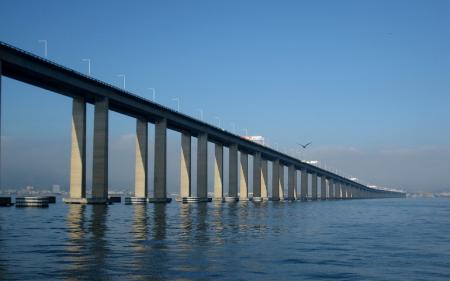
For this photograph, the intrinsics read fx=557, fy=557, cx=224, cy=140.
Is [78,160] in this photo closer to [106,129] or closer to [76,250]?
[106,129]

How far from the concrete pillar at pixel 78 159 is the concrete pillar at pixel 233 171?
262 ft

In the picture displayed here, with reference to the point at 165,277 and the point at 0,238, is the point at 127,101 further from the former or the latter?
the point at 165,277

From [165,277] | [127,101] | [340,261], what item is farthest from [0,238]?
[127,101]

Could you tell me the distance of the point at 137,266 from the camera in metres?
21.6

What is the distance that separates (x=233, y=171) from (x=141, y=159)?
57.3 m

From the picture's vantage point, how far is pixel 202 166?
146500 millimetres

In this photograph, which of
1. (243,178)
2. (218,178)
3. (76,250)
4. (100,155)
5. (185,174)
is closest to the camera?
(76,250)

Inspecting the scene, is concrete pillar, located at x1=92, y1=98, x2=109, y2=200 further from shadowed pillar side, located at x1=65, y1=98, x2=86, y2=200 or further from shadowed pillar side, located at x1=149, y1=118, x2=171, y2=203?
shadowed pillar side, located at x1=149, y1=118, x2=171, y2=203

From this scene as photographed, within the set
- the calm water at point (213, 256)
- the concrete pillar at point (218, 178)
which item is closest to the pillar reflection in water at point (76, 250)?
the calm water at point (213, 256)

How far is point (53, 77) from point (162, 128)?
4046 cm

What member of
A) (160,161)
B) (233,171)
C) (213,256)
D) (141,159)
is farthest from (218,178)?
(213,256)

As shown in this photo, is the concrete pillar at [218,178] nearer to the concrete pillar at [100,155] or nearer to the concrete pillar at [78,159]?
the concrete pillar at [100,155]

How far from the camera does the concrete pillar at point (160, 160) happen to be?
122000 millimetres

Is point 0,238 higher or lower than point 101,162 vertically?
lower
